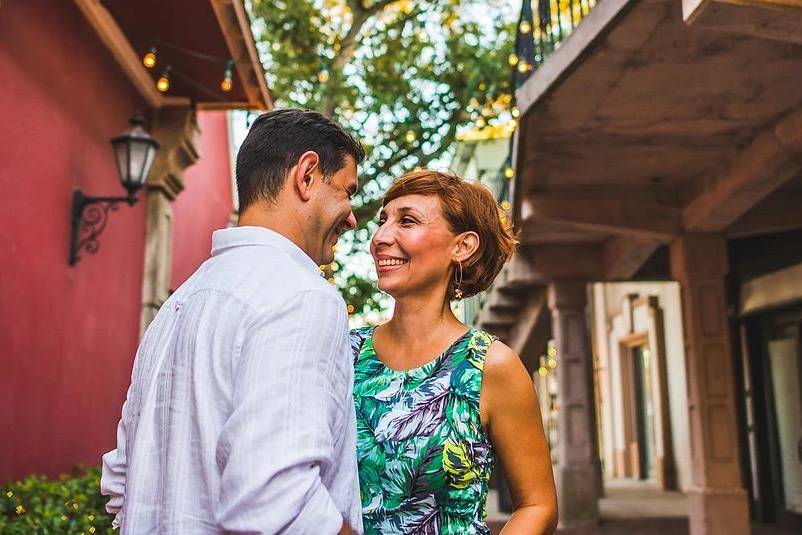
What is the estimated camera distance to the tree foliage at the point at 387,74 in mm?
12359

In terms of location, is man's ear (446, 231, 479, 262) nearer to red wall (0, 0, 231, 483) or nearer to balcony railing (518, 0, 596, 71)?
red wall (0, 0, 231, 483)

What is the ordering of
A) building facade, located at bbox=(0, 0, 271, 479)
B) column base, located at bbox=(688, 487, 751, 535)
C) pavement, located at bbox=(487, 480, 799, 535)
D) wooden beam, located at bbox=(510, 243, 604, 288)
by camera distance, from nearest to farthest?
building facade, located at bbox=(0, 0, 271, 479)
column base, located at bbox=(688, 487, 751, 535)
pavement, located at bbox=(487, 480, 799, 535)
wooden beam, located at bbox=(510, 243, 604, 288)

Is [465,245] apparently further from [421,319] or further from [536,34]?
[536,34]

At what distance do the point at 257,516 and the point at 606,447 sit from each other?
68.0ft

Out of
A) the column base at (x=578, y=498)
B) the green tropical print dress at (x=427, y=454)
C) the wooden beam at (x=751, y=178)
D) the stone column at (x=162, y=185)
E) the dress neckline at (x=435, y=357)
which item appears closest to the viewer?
the green tropical print dress at (x=427, y=454)

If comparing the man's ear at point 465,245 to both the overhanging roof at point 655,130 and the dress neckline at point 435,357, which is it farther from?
the overhanging roof at point 655,130

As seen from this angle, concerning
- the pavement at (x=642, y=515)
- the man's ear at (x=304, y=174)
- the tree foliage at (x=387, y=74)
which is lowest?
the pavement at (x=642, y=515)

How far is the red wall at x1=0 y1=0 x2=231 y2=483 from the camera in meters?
5.71

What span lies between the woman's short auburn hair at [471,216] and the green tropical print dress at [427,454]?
0.31 meters

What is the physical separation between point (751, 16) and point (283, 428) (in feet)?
12.6

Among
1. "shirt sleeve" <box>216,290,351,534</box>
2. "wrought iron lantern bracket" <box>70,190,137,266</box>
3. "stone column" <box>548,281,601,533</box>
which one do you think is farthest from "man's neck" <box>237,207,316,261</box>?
"stone column" <box>548,281,601,533</box>

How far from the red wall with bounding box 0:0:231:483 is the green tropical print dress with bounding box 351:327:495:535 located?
Answer: 4155 millimetres

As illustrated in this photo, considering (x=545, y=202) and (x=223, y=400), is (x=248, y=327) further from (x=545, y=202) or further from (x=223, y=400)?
(x=545, y=202)

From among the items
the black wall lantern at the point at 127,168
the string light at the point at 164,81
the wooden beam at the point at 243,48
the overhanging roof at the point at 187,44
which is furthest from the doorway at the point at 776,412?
the black wall lantern at the point at 127,168
